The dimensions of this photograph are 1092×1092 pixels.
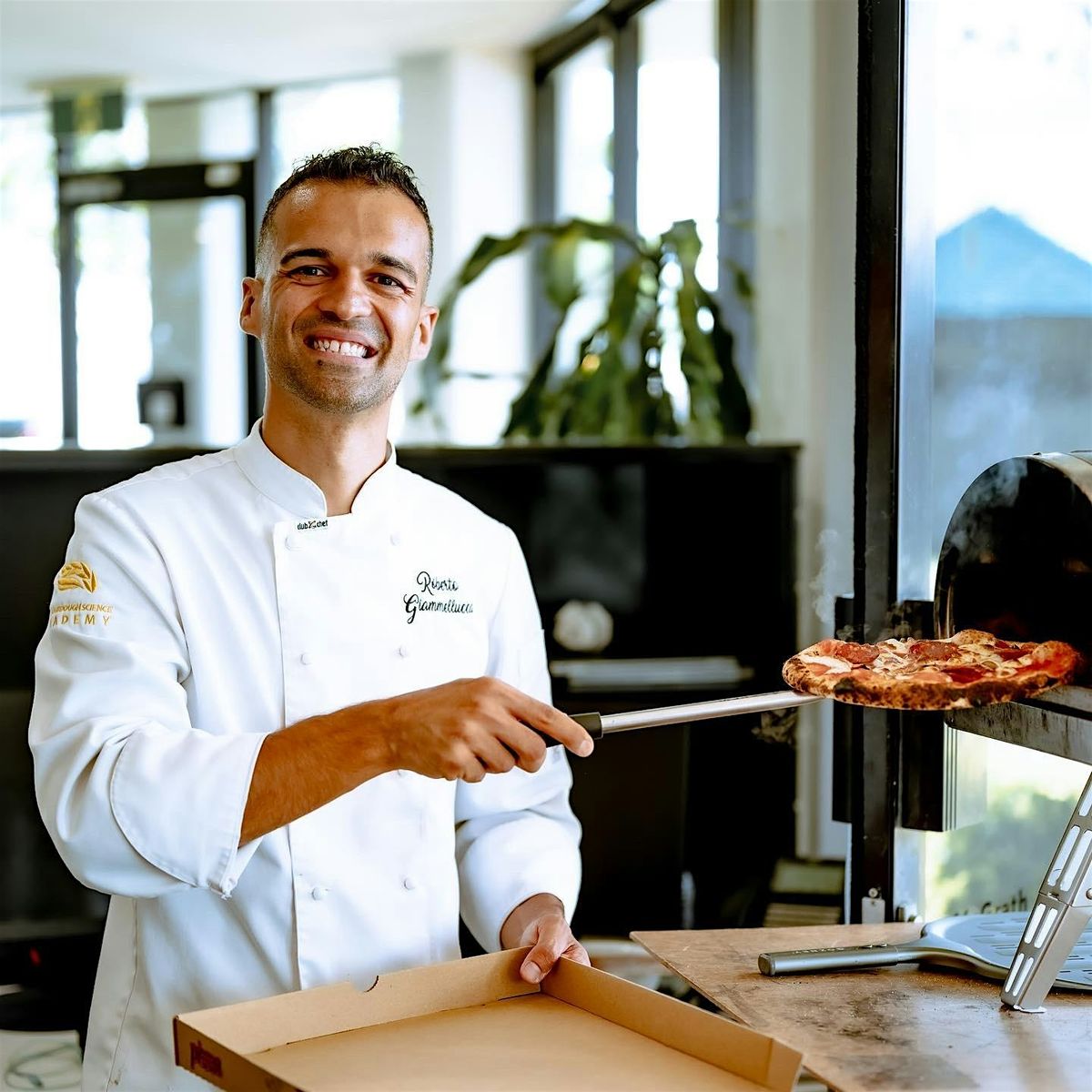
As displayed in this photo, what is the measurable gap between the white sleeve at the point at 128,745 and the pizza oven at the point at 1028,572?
31.0 inches

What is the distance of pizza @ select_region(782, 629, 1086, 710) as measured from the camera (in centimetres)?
134

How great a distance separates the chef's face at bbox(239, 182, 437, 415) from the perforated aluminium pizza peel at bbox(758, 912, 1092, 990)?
0.77 meters

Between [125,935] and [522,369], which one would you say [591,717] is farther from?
[522,369]

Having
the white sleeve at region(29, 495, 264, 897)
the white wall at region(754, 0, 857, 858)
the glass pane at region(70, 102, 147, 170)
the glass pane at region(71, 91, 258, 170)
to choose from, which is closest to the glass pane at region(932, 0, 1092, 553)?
the white wall at region(754, 0, 857, 858)

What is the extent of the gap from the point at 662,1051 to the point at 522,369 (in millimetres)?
4910

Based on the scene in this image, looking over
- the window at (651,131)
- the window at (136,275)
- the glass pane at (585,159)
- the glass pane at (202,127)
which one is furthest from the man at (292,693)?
the glass pane at (202,127)

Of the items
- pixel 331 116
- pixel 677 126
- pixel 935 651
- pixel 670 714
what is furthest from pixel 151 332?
pixel 670 714

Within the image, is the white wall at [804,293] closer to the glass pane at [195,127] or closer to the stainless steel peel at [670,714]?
the stainless steel peel at [670,714]

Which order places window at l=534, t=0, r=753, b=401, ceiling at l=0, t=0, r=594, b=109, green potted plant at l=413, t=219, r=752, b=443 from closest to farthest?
green potted plant at l=413, t=219, r=752, b=443 → window at l=534, t=0, r=753, b=401 → ceiling at l=0, t=0, r=594, b=109

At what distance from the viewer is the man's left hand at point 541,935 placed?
1.33 meters

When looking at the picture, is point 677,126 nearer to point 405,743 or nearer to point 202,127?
point 202,127

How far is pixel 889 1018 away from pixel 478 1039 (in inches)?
14.6

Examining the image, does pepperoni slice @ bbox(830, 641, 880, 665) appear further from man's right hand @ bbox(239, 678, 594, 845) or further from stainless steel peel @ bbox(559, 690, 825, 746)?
man's right hand @ bbox(239, 678, 594, 845)

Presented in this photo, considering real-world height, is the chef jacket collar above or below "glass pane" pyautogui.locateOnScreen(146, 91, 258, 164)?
below
